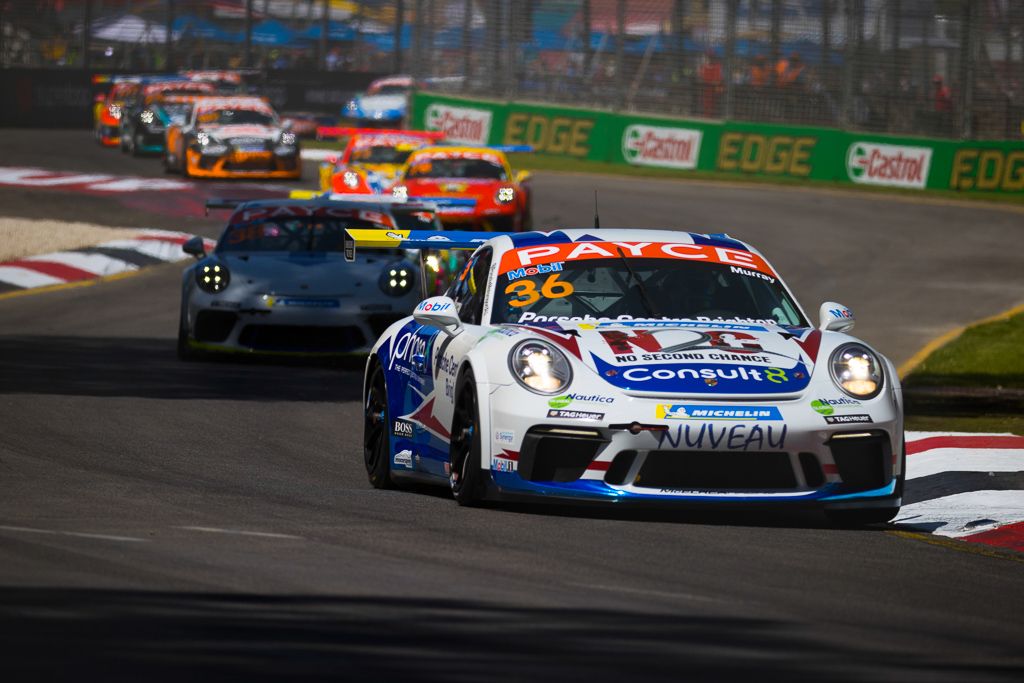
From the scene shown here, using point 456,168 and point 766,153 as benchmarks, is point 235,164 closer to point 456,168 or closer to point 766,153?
point 456,168

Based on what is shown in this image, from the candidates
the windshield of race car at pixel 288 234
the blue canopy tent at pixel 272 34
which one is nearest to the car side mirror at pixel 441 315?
the windshield of race car at pixel 288 234

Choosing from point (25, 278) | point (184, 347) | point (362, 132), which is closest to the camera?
point (184, 347)

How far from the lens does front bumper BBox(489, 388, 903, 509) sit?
7559 millimetres

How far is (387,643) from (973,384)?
30.7 ft

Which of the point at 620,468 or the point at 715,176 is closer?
the point at 620,468

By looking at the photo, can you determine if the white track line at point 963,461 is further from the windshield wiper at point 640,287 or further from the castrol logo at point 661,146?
the castrol logo at point 661,146

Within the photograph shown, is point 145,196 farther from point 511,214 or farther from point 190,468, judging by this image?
point 190,468

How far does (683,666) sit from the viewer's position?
5.12 meters

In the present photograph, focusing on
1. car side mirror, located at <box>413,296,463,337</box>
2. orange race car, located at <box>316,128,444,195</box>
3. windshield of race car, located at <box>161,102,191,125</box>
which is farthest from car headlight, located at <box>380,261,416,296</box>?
windshield of race car, located at <box>161,102,191,125</box>

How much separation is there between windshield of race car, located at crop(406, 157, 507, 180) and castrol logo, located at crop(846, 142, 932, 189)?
10591 millimetres

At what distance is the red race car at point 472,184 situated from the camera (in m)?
23.2

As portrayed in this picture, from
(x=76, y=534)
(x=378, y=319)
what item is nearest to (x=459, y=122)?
(x=378, y=319)

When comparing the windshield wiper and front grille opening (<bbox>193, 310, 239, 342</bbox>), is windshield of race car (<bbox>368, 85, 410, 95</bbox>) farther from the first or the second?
the windshield wiper

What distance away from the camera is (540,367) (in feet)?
25.7
